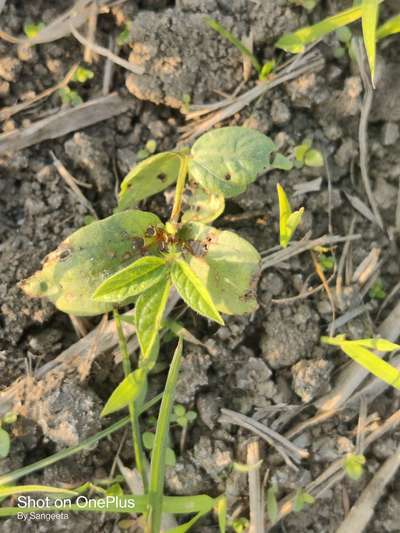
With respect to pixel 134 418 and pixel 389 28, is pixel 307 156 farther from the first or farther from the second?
pixel 134 418

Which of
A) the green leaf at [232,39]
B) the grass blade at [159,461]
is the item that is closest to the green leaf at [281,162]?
the green leaf at [232,39]

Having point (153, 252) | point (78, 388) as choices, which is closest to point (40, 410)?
point (78, 388)

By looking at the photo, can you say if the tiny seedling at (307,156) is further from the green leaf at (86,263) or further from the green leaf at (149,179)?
the green leaf at (86,263)

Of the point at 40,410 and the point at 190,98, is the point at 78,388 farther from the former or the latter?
the point at 190,98

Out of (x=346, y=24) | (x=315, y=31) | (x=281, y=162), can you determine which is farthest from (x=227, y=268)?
(x=346, y=24)

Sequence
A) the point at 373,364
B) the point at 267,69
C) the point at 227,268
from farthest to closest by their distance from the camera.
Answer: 1. the point at 267,69
2. the point at 373,364
3. the point at 227,268
